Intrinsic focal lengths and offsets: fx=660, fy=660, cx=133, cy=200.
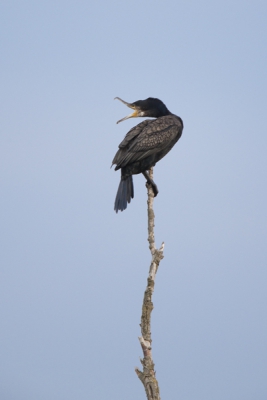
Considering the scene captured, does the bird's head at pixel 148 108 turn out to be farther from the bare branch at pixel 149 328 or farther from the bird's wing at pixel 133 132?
the bare branch at pixel 149 328

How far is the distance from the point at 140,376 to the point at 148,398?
0.71 feet

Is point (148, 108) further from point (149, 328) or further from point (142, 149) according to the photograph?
point (149, 328)

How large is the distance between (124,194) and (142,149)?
0.52 metres

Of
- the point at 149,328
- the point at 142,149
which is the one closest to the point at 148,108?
the point at 142,149

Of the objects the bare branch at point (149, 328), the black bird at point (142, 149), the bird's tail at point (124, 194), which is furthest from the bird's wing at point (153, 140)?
the bare branch at point (149, 328)

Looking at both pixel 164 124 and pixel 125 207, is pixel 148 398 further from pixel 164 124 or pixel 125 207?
pixel 164 124

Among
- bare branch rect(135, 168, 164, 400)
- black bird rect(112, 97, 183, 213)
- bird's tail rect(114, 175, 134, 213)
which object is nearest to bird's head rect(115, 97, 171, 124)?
black bird rect(112, 97, 183, 213)

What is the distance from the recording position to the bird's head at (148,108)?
25.4 feet

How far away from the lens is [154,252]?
657 centimetres

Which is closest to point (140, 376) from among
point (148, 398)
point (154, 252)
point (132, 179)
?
point (148, 398)

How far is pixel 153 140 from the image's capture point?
23.5 feet

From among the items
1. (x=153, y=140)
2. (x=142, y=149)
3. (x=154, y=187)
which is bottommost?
(x=154, y=187)

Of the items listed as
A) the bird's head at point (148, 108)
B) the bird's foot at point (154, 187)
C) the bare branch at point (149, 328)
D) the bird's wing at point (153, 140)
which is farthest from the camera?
the bird's head at point (148, 108)

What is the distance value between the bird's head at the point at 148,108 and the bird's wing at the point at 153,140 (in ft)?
0.96
